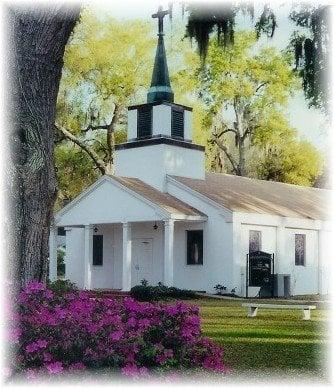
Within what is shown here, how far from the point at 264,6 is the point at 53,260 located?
67.3ft

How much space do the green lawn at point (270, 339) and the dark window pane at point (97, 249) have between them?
11.8 meters

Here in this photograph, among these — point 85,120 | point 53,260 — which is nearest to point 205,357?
point 53,260

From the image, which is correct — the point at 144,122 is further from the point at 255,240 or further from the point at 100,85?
the point at 100,85

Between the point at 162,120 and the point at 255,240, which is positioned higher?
the point at 162,120

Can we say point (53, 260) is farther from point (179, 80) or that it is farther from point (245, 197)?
point (179, 80)

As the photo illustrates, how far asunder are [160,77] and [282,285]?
29.9ft

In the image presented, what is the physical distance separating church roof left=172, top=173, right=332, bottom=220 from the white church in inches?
3.8

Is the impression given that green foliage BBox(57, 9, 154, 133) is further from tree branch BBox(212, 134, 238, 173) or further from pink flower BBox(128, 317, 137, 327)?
pink flower BBox(128, 317, 137, 327)

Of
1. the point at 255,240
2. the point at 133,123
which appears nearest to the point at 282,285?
the point at 255,240

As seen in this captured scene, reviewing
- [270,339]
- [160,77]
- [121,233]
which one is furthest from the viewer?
[121,233]

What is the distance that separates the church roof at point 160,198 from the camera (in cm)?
2609

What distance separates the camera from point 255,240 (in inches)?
1064

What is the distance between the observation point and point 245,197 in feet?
94.4

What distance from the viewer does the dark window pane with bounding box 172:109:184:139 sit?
29.3 meters
